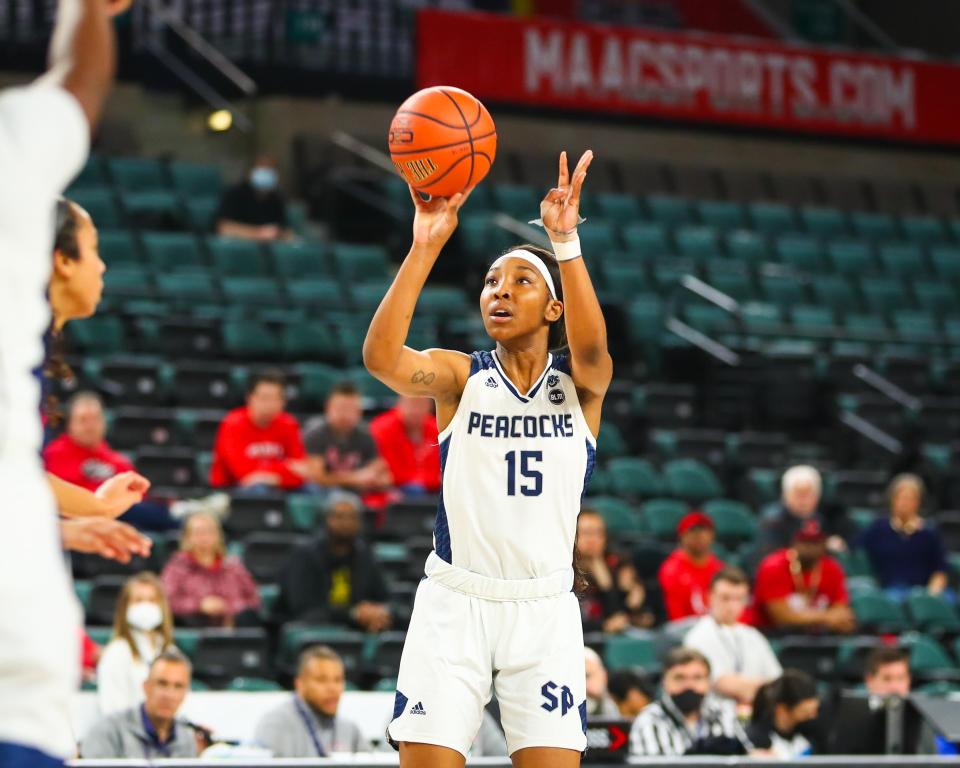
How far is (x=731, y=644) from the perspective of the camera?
896cm

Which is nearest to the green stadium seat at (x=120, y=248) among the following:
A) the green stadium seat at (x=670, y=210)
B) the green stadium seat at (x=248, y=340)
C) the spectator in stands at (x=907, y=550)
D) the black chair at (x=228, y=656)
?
the green stadium seat at (x=248, y=340)

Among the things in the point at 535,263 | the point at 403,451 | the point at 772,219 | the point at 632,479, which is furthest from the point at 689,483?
the point at 535,263

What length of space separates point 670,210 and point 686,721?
34.7ft

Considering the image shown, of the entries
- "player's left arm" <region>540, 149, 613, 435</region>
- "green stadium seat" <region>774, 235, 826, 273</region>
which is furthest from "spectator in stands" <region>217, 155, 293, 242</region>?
"player's left arm" <region>540, 149, 613, 435</region>

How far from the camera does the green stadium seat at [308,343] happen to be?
41.4 ft

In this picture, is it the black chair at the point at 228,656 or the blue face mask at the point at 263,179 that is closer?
the black chair at the point at 228,656

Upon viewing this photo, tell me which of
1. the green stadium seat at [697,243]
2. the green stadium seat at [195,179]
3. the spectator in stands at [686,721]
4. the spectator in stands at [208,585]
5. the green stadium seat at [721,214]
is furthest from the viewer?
the green stadium seat at [721,214]

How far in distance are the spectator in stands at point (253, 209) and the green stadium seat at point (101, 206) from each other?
842mm

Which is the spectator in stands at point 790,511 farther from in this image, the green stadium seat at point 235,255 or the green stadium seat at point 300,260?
the green stadium seat at point 235,255

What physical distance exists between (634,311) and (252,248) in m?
3.25

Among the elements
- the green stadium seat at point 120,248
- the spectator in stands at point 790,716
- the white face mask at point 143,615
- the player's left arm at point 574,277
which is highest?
the green stadium seat at point 120,248

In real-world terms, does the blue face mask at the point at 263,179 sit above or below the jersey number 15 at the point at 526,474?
above

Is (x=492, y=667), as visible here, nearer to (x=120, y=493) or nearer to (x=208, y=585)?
(x=120, y=493)

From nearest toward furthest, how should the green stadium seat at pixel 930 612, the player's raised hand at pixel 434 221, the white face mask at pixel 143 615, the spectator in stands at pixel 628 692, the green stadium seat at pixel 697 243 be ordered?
the player's raised hand at pixel 434 221
the white face mask at pixel 143 615
the spectator in stands at pixel 628 692
the green stadium seat at pixel 930 612
the green stadium seat at pixel 697 243
